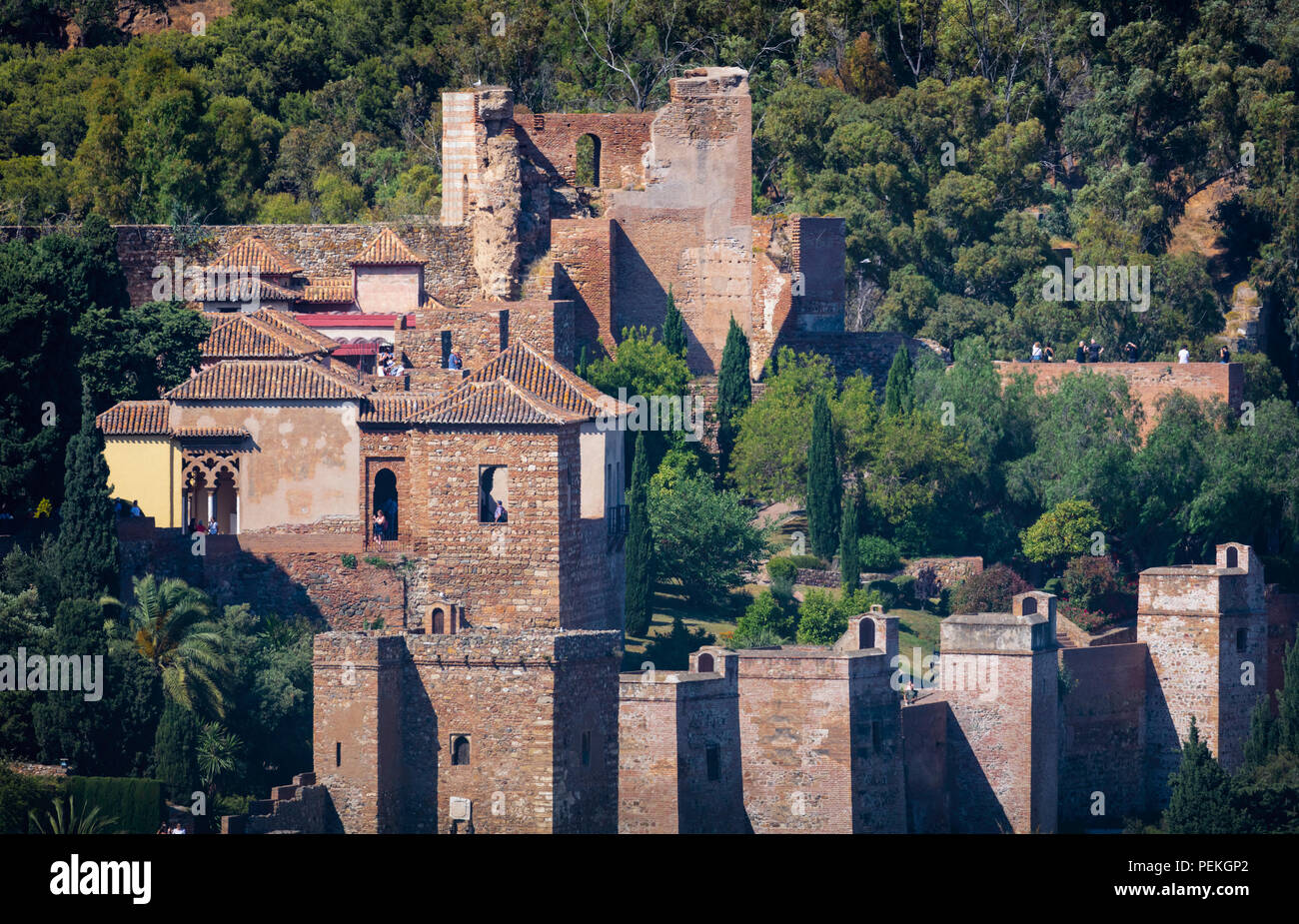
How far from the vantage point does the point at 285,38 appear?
94.3 m

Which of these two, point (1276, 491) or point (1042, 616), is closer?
point (1042, 616)

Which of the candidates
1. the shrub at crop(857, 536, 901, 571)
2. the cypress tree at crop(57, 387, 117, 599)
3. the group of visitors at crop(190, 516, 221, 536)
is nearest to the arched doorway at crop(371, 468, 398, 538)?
the group of visitors at crop(190, 516, 221, 536)

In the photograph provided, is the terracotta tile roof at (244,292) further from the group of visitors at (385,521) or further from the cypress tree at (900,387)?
the cypress tree at (900,387)

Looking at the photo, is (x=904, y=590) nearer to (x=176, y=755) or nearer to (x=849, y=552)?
(x=849, y=552)

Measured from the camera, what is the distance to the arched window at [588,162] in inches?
3031

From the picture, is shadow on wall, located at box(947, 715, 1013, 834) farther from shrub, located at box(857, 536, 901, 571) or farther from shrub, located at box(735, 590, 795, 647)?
shrub, located at box(857, 536, 901, 571)

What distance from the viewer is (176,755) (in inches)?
2151

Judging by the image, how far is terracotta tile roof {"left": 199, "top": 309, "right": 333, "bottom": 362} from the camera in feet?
211

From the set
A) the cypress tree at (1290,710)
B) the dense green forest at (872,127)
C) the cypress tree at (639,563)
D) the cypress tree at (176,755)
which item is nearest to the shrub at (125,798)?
the cypress tree at (176,755)

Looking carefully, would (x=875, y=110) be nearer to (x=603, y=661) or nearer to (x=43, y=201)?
(x=43, y=201)

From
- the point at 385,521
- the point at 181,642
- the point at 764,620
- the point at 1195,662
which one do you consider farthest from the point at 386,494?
the point at 1195,662
